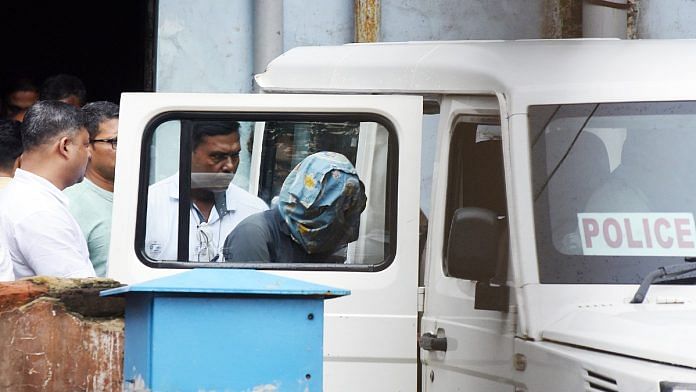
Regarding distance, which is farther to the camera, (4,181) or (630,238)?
(4,181)

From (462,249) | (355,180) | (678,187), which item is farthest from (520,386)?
(355,180)

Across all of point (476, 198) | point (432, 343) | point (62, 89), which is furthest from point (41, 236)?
point (62, 89)

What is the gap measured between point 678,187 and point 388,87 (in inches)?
47.0

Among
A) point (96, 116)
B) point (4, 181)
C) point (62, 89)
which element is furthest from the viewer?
point (62, 89)

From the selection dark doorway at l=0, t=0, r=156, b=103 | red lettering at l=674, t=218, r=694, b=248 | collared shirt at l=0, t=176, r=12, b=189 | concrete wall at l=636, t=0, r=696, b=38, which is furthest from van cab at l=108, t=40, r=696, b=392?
dark doorway at l=0, t=0, r=156, b=103

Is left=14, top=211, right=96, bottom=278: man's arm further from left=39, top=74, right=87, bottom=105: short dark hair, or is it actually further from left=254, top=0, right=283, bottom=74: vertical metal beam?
left=254, top=0, right=283, bottom=74: vertical metal beam

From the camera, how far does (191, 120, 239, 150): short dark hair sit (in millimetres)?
4582

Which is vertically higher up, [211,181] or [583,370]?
[211,181]

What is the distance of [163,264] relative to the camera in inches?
177

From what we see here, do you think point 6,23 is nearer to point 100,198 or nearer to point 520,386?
point 100,198

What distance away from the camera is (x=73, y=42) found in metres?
11.9

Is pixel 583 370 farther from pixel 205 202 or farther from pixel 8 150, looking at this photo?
pixel 8 150

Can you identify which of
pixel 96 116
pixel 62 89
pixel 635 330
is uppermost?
pixel 62 89

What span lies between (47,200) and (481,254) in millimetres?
1664
